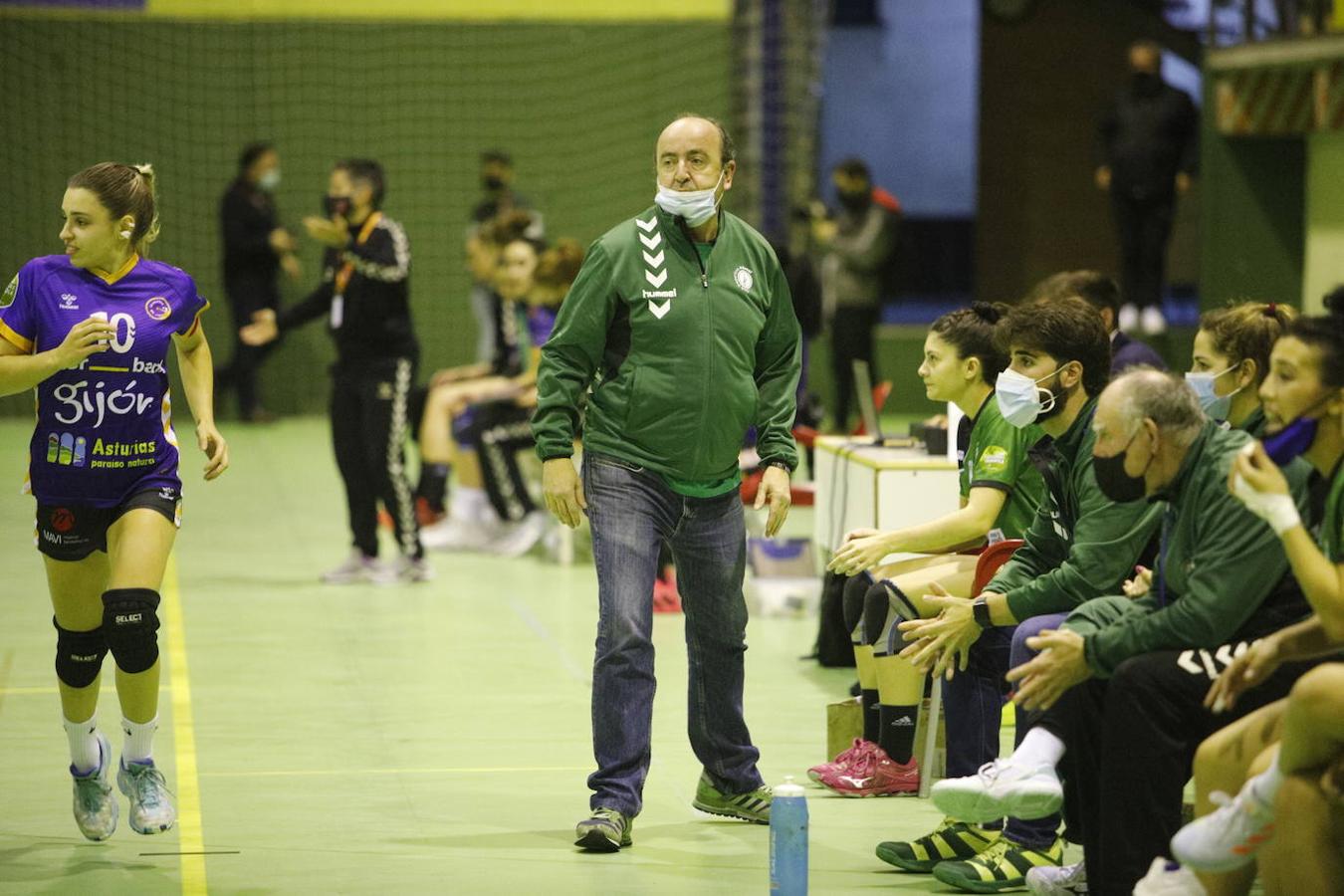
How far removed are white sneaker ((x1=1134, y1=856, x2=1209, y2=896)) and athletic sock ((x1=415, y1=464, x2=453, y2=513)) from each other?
7.02m

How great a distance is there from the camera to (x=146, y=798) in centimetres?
498

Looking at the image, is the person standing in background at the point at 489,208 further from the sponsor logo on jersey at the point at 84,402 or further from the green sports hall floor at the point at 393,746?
the sponsor logo on jersey at the point at 84,402

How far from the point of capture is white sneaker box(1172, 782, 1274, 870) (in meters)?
3.73

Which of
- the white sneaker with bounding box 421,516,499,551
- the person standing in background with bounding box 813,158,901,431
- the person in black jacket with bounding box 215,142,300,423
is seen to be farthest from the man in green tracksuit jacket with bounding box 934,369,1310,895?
the person in black jacket with bounding box 215,142,300,423

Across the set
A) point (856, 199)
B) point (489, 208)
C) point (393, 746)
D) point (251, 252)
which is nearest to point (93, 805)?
point (393, 746)

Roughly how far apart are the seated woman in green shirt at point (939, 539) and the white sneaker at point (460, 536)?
5.10 metres

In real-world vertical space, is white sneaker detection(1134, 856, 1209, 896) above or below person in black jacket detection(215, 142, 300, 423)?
below

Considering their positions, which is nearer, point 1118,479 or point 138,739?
point 1118,479

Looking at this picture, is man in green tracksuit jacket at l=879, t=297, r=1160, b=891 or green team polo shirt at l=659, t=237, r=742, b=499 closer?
man in green tracksuit jacket at l=879, t=297, r=1160, b=891

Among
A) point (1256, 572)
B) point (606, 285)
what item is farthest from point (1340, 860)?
point (606, 285)

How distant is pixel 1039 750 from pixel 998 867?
49 centimetres

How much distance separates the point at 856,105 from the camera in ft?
78.5

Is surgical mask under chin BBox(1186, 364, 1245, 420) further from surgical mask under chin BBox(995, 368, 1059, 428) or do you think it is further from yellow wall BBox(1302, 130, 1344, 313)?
yellow wall BBox(1302, 130, 1344, 313)

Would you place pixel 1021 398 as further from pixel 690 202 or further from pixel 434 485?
pixel 434 485
